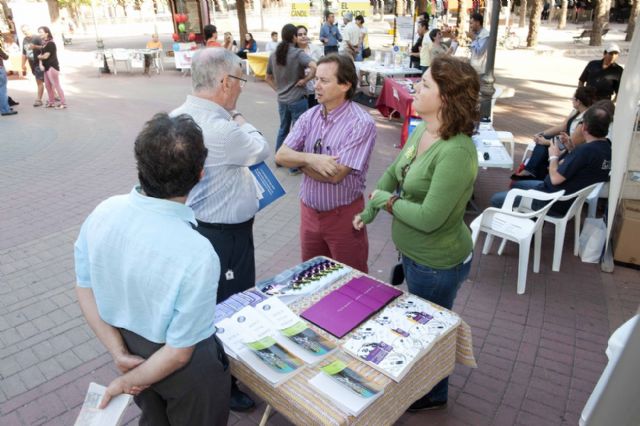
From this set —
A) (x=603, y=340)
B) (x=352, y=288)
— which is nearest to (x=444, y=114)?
(x=352, y=288)

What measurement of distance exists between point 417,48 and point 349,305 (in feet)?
37.2

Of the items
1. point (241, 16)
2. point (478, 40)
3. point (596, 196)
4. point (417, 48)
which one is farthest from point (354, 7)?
point (596, 196)

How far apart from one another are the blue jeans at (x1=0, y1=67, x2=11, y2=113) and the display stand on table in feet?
36.4

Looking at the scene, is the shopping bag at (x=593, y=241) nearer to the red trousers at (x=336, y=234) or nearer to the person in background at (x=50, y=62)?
the red trousers at (x=336, y=234)

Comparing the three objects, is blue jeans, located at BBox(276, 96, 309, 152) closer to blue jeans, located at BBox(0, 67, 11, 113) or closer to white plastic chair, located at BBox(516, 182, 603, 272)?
white plastic chair, located at BBox(516, 182, 603, 272)

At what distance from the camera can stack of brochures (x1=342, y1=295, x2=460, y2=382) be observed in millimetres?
1717

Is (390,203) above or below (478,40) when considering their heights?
below

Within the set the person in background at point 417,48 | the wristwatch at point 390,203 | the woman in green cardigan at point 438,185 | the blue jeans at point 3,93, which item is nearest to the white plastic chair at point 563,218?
the woman in green cardigan at point 438,185

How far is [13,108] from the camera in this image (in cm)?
1123

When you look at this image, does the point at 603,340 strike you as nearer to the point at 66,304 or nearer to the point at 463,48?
the point at 66,304

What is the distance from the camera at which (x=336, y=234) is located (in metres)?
2.82

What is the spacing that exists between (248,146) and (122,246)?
0.97 metres

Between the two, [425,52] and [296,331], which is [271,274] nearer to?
[296,331]

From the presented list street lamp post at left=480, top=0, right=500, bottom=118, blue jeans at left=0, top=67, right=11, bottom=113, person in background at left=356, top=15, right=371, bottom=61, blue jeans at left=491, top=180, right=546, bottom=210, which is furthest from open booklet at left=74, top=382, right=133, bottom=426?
person in background at left=356, top=15, right=371, bottom=61
